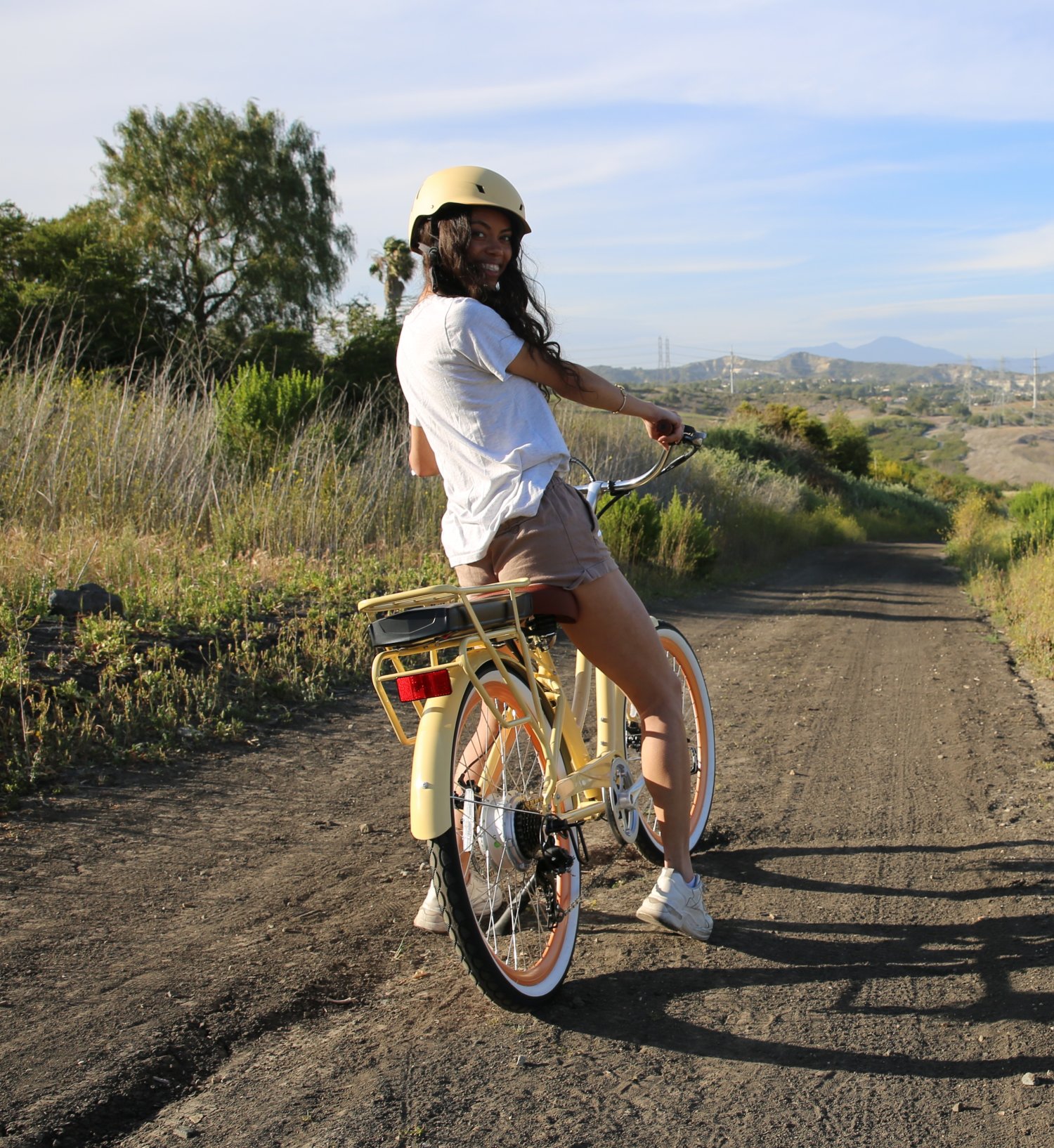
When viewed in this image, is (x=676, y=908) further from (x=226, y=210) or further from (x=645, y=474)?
(x=226, y=210)

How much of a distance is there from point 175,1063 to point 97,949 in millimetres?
796

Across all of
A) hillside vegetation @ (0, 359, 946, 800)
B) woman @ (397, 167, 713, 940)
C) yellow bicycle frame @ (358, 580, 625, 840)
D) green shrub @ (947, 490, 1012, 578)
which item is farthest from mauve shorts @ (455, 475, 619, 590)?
green shrub @ (947, 490, 1012, 578)

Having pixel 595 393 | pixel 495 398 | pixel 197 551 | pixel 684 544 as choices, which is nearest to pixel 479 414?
pixel 495 398

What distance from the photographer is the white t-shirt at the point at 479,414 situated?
2.84m

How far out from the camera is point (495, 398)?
2.91 metres

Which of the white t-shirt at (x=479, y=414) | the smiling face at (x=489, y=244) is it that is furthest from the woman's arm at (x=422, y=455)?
the smiling face at (x=489, y=244)

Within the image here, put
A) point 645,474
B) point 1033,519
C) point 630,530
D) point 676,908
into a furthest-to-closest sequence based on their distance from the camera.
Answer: point 1033,519 < point 630,530 < point 645,474 < point 676,908

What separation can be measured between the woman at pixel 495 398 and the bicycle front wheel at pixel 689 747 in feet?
2.75

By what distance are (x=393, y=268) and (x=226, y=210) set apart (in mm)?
8770

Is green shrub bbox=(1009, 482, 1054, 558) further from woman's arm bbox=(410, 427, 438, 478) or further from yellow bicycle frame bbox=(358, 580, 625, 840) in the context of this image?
woman's arm bbox=(410, 427, 438, 478)

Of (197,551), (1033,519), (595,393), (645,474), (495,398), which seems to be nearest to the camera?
(495,398)

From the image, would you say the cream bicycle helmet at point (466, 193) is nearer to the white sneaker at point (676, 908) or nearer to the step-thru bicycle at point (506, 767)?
the step-thru bicycle at point (506, 767)

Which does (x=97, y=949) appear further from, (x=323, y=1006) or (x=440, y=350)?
(x=440, y=350)

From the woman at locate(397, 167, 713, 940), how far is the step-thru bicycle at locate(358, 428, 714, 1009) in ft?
0.41
